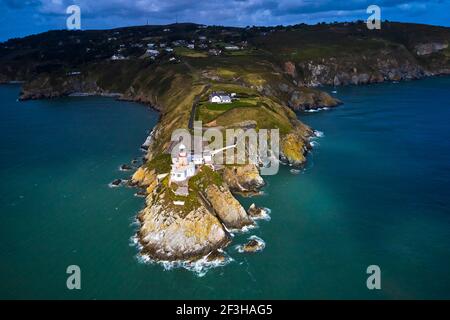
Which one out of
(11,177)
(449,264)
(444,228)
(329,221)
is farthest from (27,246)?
(444,228)

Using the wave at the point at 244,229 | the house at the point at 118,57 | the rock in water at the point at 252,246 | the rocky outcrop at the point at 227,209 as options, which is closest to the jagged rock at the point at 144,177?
the rocky outcrop at the point at 227,209

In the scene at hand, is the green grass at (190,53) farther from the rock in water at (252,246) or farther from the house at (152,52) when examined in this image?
the rock in water at (252,246)

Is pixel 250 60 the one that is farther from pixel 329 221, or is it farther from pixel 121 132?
pixel 329 221

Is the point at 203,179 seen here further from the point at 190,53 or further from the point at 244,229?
the point at 190,53

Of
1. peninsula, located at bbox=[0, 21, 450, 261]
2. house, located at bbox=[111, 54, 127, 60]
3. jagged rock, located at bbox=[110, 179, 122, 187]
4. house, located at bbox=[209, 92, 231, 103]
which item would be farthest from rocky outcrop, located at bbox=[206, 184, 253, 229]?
house, located at bbox=[111, 54, 127, 60]

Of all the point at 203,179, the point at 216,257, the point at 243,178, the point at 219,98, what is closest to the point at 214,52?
the point at 219,98
